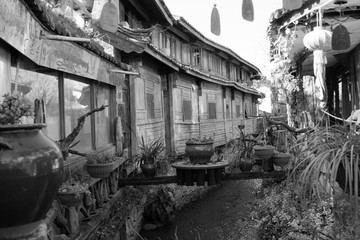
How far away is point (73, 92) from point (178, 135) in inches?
291

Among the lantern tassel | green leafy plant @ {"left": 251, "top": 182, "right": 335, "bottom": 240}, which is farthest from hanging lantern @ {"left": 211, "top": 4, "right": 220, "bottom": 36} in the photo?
the lantern tassel

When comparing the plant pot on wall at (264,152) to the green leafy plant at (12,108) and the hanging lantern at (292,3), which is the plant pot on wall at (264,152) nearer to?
the hanging lantern at (292,3)

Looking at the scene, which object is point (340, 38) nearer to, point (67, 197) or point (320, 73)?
point (320, 73)

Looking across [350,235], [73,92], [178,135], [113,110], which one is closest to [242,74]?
[178,135]

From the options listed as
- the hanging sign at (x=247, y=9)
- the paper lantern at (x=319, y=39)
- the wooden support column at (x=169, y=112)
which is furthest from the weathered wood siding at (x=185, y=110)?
the hanging sign at (x=247, y=9)

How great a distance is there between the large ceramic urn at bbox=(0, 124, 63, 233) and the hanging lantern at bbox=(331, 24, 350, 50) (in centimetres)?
565

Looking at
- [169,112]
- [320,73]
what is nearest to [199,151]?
[320,73]

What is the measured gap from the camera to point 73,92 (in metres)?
5.92

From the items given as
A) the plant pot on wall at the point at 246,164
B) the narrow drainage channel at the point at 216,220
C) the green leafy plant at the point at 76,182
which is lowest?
the narrow drainage channel at the point at 216,220

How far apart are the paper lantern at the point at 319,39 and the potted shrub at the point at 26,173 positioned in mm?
5554

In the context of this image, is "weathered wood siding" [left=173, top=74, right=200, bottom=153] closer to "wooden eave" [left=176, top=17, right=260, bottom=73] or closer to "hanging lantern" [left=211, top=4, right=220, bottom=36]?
"wooden eave" [left=176, top=17, right=260, bottom=73]

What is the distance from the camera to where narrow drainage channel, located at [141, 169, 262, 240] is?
8.90m

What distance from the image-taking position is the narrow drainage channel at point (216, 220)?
8898mm

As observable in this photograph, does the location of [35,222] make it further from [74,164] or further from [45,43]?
[74,164]
